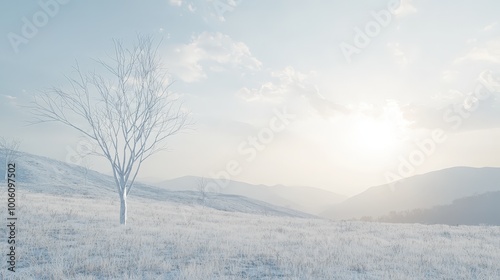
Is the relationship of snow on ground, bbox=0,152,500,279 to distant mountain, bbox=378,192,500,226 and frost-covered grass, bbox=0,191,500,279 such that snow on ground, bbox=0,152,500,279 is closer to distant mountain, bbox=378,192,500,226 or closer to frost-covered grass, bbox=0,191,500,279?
frost-covered grass, bbox=0,191,500,279

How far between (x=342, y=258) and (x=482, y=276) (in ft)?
11.7

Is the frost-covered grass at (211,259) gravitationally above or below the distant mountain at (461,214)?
above


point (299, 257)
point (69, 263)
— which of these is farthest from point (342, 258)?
point (69, 263)

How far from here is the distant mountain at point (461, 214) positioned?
139000mm

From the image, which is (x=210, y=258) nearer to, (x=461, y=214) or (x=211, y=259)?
(x=211, y=259)

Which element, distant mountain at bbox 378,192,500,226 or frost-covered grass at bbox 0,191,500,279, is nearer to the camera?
frost-covered grass at bbox 0,191,500,279

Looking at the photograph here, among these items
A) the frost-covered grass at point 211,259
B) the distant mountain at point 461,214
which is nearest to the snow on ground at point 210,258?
the frost-covered grass at point 211,259

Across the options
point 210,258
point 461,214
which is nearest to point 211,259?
point 210,258

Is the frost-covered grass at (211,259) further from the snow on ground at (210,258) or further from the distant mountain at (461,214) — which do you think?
the distant mountain at (461,214)

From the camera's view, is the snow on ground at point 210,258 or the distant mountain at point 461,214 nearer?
the snow on ground at point 210,258

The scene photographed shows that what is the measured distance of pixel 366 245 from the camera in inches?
530

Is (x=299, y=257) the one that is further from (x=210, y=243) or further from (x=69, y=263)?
(x=69, y=263)

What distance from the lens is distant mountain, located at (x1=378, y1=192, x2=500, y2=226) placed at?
139 meters

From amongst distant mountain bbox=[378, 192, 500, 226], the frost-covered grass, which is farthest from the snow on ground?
distant mountain bbox=[378, 192, 500, 226]
